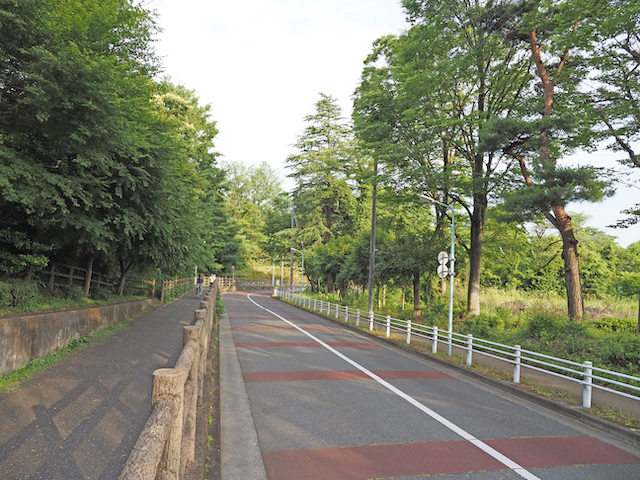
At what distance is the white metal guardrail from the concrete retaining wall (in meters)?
9.77

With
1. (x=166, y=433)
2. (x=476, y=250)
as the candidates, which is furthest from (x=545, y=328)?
(x=166, y=433)

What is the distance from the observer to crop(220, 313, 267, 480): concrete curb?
15.1ft

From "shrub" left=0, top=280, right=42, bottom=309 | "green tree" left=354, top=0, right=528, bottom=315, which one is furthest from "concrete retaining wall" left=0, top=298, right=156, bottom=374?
"green tree" left=354, top=0, right=528, bottom=315

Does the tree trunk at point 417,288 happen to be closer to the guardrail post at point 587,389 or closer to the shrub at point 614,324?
the shrub at point 614,324

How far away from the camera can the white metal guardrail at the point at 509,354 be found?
24.2ft

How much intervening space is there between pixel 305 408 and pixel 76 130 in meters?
7.68

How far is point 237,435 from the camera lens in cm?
564

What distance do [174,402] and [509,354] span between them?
26.7 feet

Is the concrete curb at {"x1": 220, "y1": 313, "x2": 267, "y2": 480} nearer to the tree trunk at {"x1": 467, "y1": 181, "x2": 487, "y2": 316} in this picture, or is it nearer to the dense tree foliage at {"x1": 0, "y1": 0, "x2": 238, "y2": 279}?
the dense tree foliage at {"x1": 0, "y1": 0, "x2": 238, "y2": 279}

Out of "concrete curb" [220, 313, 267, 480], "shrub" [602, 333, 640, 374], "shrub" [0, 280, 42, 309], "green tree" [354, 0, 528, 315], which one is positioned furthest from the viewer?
"green tree" [354, 0, 528, 315]

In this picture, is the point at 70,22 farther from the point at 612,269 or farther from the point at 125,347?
the point at 612,269

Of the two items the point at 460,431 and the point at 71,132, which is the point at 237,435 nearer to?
the point at 460,431

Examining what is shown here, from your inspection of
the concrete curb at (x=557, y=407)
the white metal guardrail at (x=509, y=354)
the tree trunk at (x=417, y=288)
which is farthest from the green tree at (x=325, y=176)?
the concrete curb at (x=557, y=407)

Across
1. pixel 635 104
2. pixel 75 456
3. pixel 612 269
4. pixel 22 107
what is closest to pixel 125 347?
pixel 22 107
